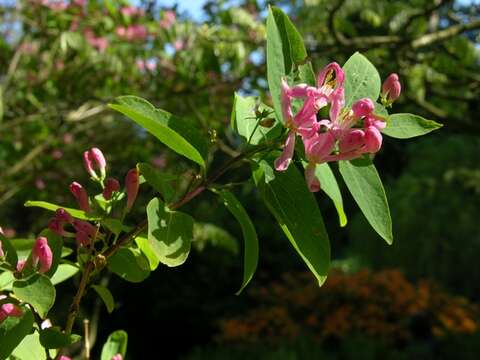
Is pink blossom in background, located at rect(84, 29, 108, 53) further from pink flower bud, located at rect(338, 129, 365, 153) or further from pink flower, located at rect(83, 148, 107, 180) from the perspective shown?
pink flower bud, located at rect(338, 129, 365, 153)

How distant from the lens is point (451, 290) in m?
6.85

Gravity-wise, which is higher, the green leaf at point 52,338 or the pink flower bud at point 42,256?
the pink flower bud at point 42,256

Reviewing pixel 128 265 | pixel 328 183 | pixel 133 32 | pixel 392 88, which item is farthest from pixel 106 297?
pixel 133 32

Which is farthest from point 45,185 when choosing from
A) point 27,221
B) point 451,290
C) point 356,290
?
point 451,290

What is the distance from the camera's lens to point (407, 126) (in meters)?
0.70

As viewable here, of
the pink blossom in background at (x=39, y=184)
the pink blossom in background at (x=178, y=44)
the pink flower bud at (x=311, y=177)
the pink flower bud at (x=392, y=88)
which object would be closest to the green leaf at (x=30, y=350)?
the pink flower bud at (x=311, y=177)

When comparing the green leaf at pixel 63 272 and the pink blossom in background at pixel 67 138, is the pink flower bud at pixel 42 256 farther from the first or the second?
the pink blossom in background at pixel 67 138

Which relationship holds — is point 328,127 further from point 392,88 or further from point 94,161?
point 94,161

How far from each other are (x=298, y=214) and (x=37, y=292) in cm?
25

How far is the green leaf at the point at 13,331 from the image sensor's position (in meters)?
0.62

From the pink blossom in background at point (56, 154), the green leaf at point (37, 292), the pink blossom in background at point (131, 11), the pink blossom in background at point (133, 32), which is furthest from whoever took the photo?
the pink blossom in background at point (56, 154)

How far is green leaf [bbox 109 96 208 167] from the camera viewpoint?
640 mm

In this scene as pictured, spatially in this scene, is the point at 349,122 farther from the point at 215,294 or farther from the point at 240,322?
the point at 215,294

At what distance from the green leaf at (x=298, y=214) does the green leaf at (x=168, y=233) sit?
8 centimetres
